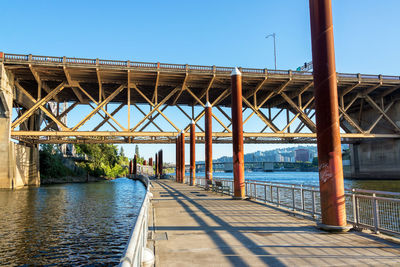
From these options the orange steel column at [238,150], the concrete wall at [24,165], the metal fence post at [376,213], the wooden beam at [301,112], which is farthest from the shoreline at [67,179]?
the metal fence post at [376,213]

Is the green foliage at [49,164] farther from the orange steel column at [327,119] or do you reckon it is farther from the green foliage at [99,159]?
the orange steel column at [327,119]

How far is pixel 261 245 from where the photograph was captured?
273 inches

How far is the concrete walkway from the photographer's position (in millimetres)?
5777

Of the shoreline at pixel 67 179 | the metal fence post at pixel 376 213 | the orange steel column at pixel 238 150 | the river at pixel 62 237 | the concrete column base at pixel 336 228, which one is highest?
the orange steel column at pixel 238 150

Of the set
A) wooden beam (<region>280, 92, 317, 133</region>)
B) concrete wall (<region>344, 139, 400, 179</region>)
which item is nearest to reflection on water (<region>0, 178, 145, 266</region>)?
wooden beam (<region>280, 92, 317, 133</region>)

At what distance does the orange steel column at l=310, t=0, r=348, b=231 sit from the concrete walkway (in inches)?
30.8

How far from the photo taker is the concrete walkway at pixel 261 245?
578 centimetres

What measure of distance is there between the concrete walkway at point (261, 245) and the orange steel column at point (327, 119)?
0.78 metres

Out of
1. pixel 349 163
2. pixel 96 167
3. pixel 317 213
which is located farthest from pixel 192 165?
pixel 96 167

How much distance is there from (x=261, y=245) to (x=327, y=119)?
455 cm

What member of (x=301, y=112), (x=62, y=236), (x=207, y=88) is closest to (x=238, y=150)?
(x=62, y=236)

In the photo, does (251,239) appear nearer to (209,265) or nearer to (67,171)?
(209,265)

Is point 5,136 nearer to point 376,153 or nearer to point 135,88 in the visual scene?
point 135,88

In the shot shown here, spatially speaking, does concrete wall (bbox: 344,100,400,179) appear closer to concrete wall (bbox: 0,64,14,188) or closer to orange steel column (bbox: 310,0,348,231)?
orange steel column (bbox: 310,0,348,231)
